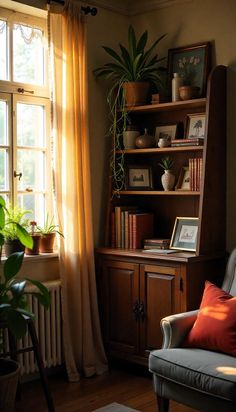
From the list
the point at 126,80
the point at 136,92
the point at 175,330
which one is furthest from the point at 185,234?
the point at 126,80

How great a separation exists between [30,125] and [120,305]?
54.9 inches

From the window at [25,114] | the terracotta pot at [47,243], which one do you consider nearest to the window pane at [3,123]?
the window at [25,114]

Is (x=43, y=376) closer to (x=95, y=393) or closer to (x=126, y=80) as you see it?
(x=95, y=393)

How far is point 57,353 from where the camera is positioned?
12.5ft

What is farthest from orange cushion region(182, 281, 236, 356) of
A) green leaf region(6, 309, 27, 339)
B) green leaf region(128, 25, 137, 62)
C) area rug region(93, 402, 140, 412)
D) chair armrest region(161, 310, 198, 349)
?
green leaf region(128, 25, 137, 62)

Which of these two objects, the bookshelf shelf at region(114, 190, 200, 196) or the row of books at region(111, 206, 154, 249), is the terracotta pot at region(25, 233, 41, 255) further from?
the bookshelf shelf at region(114, 190, 200, 196)

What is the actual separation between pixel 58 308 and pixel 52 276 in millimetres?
231

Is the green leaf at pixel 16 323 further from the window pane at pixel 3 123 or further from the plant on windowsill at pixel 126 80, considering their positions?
the plant on windowsill at pixel 126 80

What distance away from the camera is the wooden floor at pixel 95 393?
3.33 metres

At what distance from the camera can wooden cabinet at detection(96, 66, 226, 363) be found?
3.58m

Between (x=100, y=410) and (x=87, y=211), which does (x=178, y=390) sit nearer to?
(x=100, y=410)

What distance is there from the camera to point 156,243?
3908mm

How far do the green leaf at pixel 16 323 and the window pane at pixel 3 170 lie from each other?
1.12m

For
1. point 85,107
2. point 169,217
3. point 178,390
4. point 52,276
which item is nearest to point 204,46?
point 85,107
